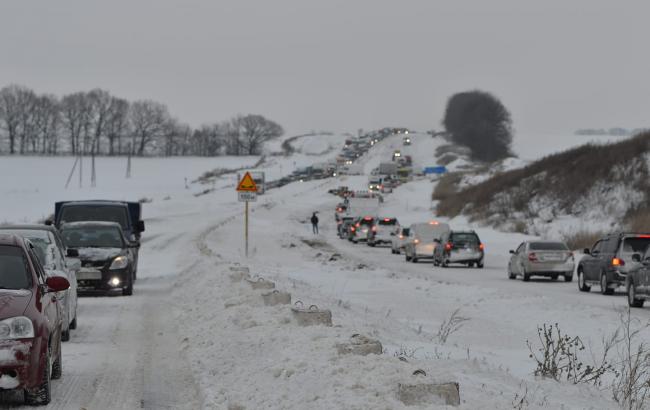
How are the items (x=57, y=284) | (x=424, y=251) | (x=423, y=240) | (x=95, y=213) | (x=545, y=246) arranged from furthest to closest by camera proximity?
(x=423, y=240) → (x=424, y=251) → (x=545, y=246) → (x=95, y=213) → (x=57, y=284)

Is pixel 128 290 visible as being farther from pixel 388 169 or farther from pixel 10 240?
pixel 388 169

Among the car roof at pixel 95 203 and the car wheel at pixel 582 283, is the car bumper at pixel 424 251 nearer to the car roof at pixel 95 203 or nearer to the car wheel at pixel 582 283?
the car wheel at pixel 582 283

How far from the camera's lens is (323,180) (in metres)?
156

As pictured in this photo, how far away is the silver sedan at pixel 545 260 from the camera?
3450cm

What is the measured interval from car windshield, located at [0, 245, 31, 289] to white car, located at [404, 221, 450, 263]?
36305 millimetres

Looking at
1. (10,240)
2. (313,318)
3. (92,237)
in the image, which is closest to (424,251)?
(92,237)

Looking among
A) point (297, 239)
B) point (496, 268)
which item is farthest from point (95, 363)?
point (297, 239)

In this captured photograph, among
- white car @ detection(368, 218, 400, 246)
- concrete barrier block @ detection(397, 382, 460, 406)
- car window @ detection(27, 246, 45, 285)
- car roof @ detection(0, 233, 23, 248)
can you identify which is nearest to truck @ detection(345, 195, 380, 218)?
white car @ detection(368, 218, 400, 246)

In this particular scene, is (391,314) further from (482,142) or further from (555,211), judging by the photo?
(482,142)

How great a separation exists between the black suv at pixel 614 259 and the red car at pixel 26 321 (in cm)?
1849

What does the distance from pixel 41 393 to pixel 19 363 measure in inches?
23.2

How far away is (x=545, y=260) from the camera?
34.6 m

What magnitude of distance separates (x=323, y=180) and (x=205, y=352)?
466 ft

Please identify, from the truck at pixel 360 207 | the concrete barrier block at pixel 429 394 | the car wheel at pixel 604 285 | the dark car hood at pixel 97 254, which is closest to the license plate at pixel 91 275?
the dark car hood at pixel 97 254
